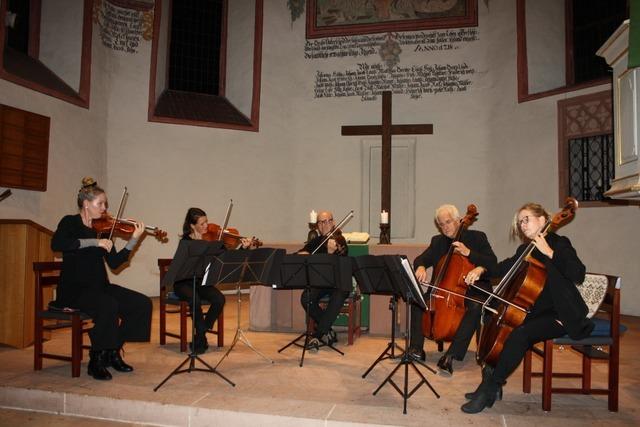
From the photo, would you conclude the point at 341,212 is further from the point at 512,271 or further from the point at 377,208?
the point at 512,271

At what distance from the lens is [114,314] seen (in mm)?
4012

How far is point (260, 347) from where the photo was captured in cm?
514

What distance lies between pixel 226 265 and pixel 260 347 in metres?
1.38

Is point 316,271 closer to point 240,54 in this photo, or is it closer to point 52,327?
point 52,327

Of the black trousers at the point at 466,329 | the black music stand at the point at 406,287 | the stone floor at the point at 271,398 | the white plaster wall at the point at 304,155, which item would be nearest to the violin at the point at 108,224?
the stone floor at the point at 271,398

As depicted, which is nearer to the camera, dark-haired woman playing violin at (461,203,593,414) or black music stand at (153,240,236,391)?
dark-haired woman playing violin at (461,203,593,414)

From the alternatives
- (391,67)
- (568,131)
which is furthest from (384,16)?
(568,131)

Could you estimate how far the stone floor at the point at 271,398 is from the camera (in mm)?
3211

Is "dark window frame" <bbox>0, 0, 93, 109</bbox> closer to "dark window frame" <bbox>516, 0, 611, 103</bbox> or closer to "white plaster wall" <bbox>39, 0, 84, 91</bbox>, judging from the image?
"white plaster wall" <bbox>39, 0, 84, 91</bbox>

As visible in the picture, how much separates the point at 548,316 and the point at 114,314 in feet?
9.68

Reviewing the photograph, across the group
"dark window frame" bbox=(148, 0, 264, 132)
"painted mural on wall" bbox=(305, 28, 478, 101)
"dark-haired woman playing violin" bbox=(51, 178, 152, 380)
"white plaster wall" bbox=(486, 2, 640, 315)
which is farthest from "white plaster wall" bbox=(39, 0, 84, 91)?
"white plaster wall" bbox=(486, 2, 640, 315)

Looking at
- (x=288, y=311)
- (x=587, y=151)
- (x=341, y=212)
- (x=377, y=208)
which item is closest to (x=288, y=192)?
(x=341, y=212)

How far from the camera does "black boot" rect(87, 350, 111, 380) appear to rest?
3.88 meters

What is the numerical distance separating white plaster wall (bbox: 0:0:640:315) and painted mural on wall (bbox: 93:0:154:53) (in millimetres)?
150
